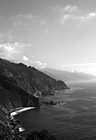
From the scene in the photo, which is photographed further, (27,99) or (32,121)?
(27,99)

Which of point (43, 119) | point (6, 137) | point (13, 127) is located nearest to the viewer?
point (6, 137)

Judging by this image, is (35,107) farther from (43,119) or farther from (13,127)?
(13,127)

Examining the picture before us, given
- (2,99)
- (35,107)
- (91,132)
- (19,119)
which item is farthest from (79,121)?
(2,99)

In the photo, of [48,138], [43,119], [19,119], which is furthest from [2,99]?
[48,138]

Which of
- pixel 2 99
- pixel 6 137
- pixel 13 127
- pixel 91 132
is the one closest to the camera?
pixel 6 137

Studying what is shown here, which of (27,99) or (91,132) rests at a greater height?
(27,99)

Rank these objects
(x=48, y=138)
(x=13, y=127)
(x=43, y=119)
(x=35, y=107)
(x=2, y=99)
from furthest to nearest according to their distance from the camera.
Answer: (x=35, y=107), (x=2, y=99), (x=43, y=119), (x=13, y=127), (x=48, y=138)

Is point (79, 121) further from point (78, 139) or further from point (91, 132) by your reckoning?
point (78, 139)

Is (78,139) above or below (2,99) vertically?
below

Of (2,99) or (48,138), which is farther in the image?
(2,99)
